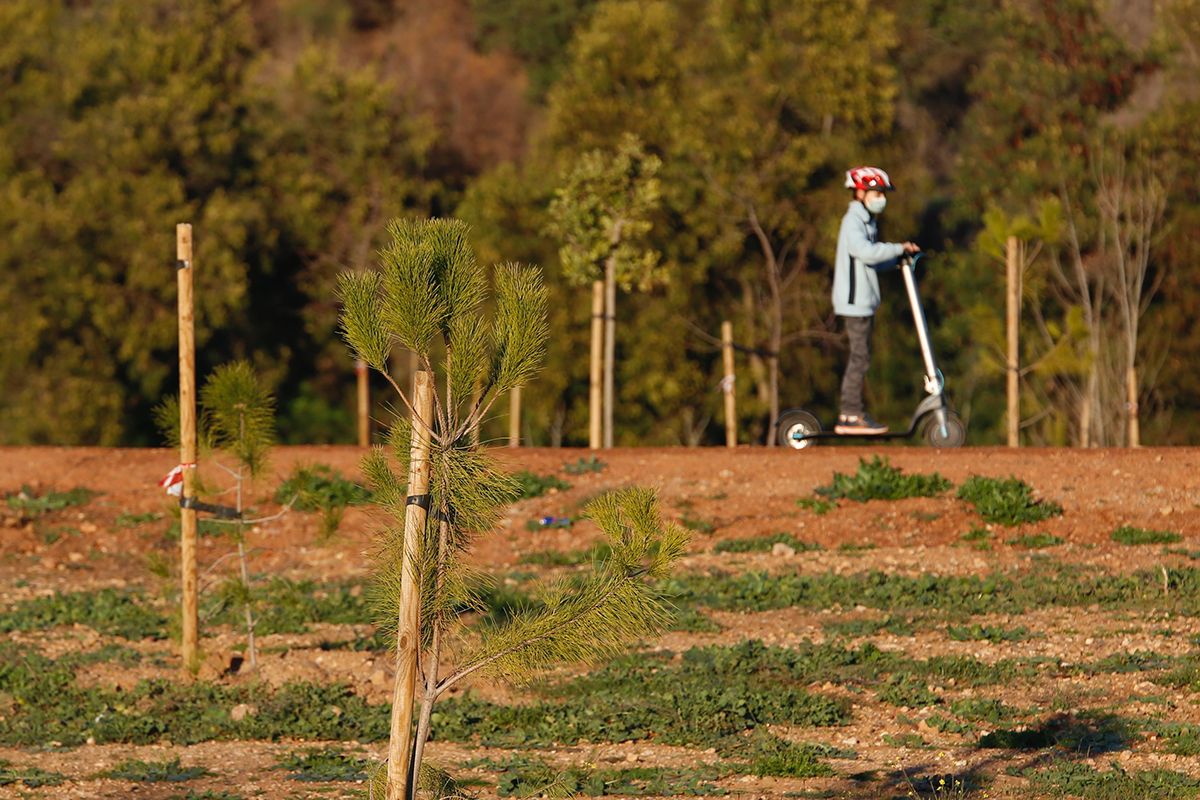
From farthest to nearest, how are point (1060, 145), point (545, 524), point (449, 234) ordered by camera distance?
point (1060, 145)
point (545, 524)
point (449, 234)

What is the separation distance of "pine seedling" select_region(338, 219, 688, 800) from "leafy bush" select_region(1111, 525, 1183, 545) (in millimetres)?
8728

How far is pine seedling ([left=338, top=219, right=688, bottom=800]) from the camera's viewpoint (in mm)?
7508

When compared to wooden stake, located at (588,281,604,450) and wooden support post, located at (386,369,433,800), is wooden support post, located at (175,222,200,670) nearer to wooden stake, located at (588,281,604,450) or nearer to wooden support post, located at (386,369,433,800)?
wooden support post, located at (386,369,433,800)

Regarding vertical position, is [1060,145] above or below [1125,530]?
above

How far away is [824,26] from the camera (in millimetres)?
39125

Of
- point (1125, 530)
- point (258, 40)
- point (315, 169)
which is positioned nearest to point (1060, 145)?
point (315, 169)

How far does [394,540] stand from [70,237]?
31.8 m

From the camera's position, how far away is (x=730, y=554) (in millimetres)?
16234

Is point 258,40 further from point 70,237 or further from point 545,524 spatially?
point 545,524

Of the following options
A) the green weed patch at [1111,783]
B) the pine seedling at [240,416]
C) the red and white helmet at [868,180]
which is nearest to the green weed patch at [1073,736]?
the green weed patch at [1111,783]

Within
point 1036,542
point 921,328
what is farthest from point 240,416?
point 1036,542

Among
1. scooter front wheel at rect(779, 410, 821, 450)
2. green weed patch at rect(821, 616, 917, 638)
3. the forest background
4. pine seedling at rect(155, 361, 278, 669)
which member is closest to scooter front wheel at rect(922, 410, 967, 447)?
scooter front wheel at rect(779, 410, 821, 450)

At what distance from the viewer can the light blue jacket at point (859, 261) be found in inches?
579

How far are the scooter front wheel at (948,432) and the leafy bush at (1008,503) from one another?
0.82m
